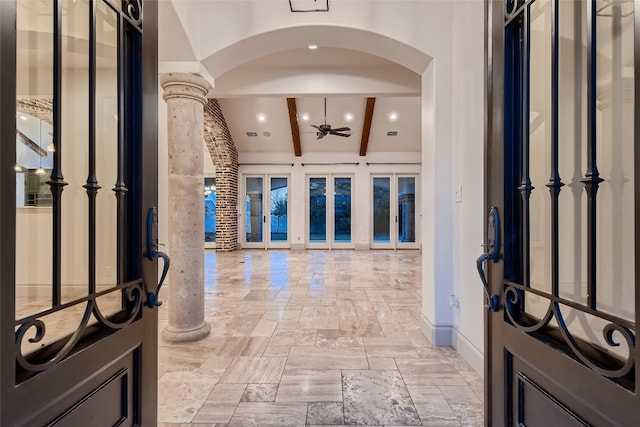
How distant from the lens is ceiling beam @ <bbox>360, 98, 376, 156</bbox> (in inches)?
326

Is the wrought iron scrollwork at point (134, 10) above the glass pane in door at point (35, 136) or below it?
above

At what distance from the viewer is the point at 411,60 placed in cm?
290

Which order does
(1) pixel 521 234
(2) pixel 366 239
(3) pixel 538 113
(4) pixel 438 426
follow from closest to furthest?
(1) pixel 521 234 < (3) pixel 538 113 < (4) pixel 438 426 < (2) pixel 366 239

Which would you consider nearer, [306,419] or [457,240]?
[306,419]

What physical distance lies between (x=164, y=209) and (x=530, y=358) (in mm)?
3596

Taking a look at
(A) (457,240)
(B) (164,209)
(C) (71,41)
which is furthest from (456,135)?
(B) (164,209)

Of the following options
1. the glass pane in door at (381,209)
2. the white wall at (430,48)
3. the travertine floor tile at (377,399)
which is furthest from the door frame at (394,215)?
the travertine floor tile at (377,399)

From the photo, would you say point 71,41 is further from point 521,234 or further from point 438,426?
point 438,426

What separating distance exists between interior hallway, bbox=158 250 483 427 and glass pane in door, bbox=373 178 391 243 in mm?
6490

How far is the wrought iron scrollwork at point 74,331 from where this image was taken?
0.74 meters

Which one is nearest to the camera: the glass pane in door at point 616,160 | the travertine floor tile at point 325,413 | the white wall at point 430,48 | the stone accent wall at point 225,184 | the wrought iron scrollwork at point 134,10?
the glass pane in door at point 616,160

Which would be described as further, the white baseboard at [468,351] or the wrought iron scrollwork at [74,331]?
the white baseboard at [468,351]

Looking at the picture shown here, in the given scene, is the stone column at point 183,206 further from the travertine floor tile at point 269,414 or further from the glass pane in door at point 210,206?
the glass pane in door at point 210,206

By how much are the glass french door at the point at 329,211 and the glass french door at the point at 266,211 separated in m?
0.83
